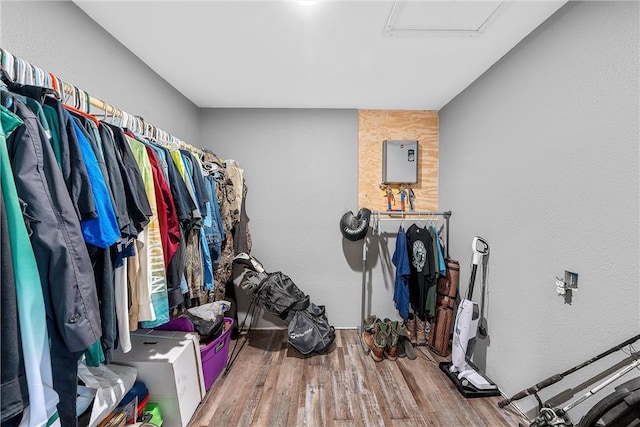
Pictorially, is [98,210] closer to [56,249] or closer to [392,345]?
[56,249]

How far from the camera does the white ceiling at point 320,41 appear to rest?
1.46 metres

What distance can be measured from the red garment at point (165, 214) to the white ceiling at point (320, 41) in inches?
35.0

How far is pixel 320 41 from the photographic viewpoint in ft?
5.70

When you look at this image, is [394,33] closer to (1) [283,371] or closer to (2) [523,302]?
(2) [523,302]

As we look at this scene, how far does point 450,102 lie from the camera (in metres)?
2.73

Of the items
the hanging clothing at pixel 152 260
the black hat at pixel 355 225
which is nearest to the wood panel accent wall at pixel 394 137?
the black hat at pixel 355 225

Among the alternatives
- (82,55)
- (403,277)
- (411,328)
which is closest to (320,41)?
(82,55)

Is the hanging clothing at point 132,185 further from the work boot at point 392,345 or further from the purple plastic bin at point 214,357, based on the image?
the work boot at point 392,345

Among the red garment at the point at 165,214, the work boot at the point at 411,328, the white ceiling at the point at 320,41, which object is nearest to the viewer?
the red garment at the point at 165,214

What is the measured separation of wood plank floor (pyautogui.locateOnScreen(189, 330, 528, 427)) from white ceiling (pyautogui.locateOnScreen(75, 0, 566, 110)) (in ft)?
8.28

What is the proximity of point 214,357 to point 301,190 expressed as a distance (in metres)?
1.79

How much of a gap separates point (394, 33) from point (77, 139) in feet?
5.80

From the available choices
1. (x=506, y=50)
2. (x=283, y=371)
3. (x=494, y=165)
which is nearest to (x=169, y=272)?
(x=283, y=371)

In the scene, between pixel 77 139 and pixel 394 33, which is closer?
pixel 77 139
